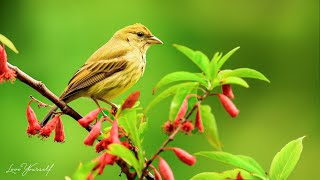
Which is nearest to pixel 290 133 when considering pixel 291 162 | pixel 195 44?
pixel 195 44

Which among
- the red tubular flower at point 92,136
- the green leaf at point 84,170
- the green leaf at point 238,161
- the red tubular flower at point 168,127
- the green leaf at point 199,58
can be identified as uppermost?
the green leaf at point 199,58

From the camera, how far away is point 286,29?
1345cm

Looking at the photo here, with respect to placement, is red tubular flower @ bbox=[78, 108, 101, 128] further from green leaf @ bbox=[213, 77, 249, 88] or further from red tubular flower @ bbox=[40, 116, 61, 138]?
green leaf @ bbox=[213, 77, 249, 88]

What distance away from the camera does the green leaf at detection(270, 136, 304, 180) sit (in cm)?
320

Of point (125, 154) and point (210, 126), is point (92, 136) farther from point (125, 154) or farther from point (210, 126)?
point (210, 126)

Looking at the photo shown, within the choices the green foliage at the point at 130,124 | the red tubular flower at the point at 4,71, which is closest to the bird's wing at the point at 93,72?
the red tubular flower at the point at 4,71

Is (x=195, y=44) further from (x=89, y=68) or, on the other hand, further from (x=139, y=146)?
(x=139, y=146)

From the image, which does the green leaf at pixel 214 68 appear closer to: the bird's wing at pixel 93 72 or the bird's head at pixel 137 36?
the bird's wing at pixel 93 72

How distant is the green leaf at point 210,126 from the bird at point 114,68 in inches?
75.2

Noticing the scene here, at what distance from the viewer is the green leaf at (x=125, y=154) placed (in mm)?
2832

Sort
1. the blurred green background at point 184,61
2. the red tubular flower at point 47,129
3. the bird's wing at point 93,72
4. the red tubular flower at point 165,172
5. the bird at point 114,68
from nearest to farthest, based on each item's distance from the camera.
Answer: the red tubular flower at point 165,172 → the red tubular flower at point 47,129 → the bird's wing at point 93,72 → the bird at point 114,68 → the blurred green background at point 184,61

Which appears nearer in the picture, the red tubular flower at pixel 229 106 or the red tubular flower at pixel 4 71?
the red tubular flower at pixel 229 106

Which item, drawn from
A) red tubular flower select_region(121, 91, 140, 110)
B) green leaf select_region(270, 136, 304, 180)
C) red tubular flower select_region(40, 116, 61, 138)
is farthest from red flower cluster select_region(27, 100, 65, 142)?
green leaf select_region(270, 136, 304, 180)

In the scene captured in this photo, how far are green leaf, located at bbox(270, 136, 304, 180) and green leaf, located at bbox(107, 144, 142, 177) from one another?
1.97 ft
